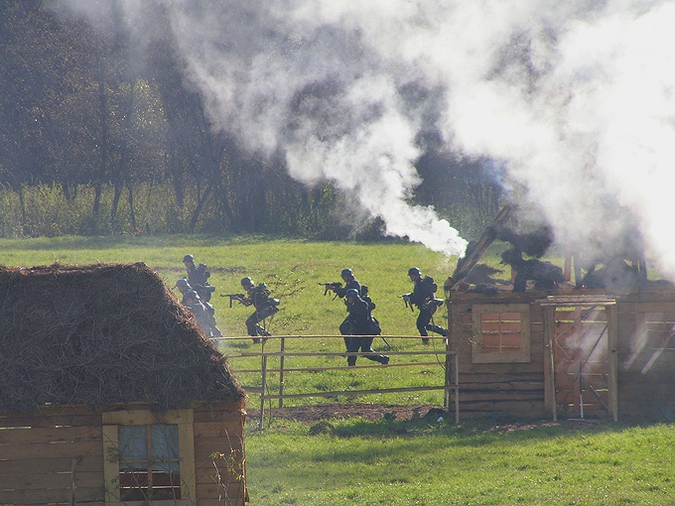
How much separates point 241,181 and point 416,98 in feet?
57.5

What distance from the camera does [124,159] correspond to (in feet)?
143

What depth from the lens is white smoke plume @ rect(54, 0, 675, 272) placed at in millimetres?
17281

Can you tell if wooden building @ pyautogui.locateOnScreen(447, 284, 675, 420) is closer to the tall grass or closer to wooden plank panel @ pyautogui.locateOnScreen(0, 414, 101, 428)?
the tall grass

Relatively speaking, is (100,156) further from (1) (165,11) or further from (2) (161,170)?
(1) (165,11)

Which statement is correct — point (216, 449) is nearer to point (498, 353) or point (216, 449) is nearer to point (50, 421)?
point (50, 421)

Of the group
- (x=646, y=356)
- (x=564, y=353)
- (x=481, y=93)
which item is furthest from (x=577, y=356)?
(x=481, y=93)

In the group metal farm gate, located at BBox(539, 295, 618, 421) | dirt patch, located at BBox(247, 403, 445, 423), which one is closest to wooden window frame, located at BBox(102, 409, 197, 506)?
dirt patch, located at BBox(247, 403, 445, 423)

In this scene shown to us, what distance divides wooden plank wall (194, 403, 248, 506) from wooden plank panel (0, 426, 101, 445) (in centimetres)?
103

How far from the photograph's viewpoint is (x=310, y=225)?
37750 millimetres

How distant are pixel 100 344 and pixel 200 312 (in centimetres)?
1054

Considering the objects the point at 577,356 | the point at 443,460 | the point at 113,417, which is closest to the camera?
the point at 113,417

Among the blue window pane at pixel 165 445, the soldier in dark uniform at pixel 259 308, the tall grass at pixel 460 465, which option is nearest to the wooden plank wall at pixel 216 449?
the blue window pane at pixel 165 445

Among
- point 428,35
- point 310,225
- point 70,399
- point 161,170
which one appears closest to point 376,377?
point 428,35

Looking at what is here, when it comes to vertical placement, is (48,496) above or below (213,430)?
below
